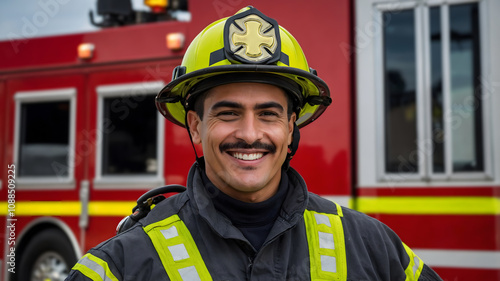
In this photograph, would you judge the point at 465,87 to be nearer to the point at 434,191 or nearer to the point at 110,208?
the point at 434,191

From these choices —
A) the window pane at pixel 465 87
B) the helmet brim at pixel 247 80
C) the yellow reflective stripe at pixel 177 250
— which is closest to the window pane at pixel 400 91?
the window pane at pixel 465 87

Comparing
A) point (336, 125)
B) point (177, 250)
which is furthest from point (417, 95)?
point (177, 250)

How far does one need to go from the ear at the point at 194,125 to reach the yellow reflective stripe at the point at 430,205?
1.94 metres

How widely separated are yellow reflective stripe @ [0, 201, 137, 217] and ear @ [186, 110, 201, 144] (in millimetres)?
2441

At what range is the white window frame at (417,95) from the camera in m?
3.30

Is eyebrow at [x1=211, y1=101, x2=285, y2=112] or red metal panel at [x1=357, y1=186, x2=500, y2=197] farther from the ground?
eyebrow at [x1=211, y1=101, x2=285, y2=112]

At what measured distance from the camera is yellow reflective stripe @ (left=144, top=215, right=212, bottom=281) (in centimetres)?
149

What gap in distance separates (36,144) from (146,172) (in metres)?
1.22

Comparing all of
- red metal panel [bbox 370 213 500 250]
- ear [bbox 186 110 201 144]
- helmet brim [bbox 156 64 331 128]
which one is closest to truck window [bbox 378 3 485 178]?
red metal panel [bbox 370 213 500 250]

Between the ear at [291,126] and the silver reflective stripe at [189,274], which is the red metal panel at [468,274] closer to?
the ear at [291,126]

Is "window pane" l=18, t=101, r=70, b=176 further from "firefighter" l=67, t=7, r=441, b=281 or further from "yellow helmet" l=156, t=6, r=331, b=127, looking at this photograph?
"firefighter" l=67, t=7, r=441, b=281

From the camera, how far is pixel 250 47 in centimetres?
167

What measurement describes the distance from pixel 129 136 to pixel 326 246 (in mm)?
3050

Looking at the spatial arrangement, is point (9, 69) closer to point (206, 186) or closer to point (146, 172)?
point (146, 172)
